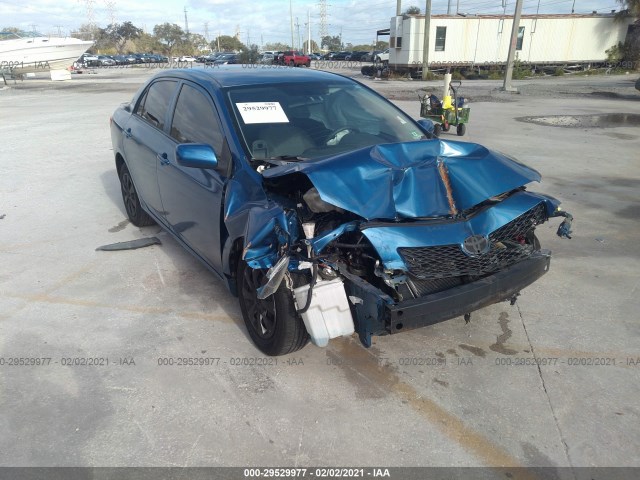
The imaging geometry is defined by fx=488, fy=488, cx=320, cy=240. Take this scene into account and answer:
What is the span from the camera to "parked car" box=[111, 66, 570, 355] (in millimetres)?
2645

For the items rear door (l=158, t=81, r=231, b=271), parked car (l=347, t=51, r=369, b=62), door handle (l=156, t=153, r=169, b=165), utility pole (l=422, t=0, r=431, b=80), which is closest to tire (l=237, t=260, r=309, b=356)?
rear door (l=158, t=81, r=231, b=271)

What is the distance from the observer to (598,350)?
3.20 m

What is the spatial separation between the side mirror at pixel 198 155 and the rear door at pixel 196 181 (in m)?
0.13

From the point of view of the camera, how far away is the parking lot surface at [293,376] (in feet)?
8.09

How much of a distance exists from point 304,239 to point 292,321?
509 mm

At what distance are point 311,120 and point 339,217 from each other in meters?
1.20

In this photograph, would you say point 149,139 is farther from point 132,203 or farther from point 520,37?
point 520,37

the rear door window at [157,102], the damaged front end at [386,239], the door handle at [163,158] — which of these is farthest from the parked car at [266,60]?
the damaged front end at [386,239]

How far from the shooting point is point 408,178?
2826 millimetres

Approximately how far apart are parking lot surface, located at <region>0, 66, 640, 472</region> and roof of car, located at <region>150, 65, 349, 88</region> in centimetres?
168

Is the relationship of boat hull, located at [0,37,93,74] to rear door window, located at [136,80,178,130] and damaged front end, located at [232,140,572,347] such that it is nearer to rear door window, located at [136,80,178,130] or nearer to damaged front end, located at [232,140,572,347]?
rear door window, located at [136,80,178,130]

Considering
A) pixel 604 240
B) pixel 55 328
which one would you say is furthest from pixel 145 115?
pixel 604 240

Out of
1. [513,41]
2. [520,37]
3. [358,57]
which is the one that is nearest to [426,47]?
[520,37]

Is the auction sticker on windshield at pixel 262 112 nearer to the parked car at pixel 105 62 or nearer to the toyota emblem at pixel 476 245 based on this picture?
the toyota emblem at pixel 476 245
